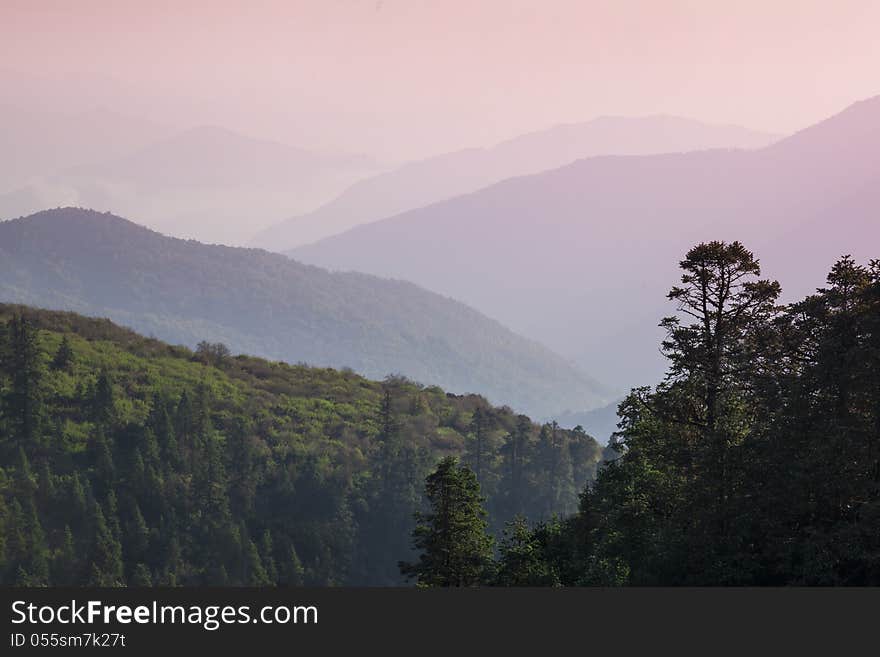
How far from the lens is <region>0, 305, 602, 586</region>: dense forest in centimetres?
10994

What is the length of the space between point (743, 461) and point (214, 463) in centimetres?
9240

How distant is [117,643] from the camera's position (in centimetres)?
3039

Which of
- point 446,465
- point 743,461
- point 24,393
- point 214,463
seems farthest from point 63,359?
point 743,461

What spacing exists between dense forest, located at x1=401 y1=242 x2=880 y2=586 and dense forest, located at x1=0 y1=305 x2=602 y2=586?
64415 mm

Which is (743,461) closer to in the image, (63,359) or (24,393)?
(24,393)

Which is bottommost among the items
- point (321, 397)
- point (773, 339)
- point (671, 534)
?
point (671, 534)

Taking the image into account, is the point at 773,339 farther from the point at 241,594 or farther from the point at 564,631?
the point at 241,594

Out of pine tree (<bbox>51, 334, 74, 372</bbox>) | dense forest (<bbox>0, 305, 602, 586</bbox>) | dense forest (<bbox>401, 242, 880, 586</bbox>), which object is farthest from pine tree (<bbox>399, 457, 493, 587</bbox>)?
pine tree (<bbox>51, 334, 74, 372</bbox>)

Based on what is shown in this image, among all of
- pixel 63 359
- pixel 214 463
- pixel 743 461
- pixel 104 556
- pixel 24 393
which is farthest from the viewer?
pixel 63 359

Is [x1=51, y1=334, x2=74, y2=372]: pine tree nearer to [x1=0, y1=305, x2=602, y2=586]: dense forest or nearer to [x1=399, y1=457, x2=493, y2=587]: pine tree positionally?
[x1=0, y1=305, x2=602, y2=586]: dense forest

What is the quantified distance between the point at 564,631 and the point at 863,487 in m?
12.5

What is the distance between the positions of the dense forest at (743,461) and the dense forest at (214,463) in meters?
64.4

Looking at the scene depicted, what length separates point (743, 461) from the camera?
4116cm

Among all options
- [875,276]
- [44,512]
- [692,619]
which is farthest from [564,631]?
[44,512]
